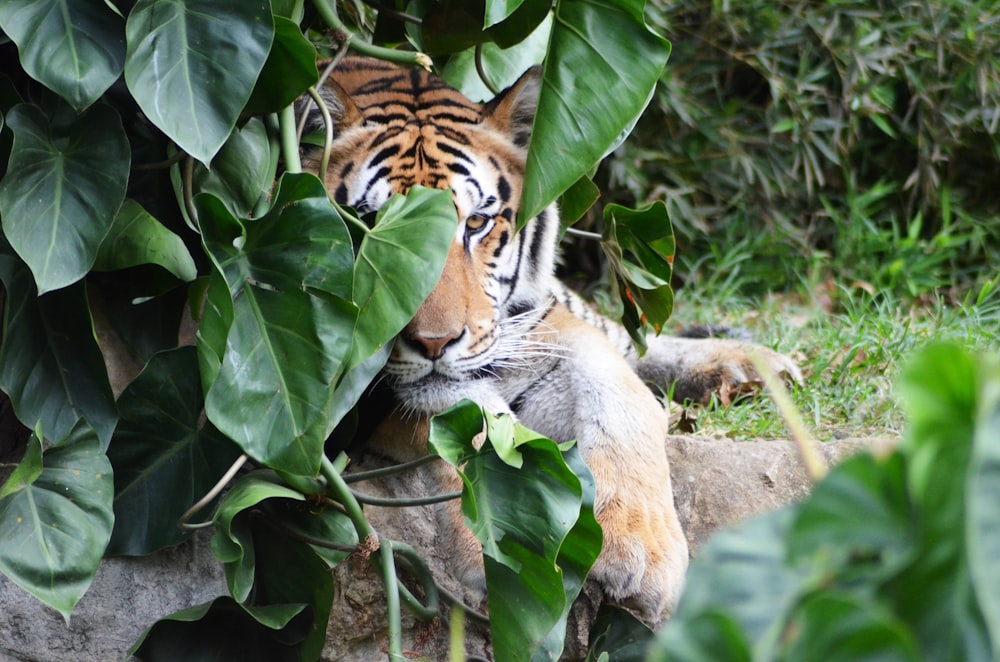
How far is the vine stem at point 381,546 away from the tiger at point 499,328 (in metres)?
0.30

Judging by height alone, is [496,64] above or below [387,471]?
above

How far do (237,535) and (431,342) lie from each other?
56 cm

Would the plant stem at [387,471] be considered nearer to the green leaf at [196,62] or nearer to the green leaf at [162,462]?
the green leaf at [162,462]

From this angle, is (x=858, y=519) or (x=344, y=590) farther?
(x=344, y=590)

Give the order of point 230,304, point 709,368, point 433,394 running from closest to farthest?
point 230,304, point 433,394, point 709,368

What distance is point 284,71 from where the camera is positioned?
5.89ft

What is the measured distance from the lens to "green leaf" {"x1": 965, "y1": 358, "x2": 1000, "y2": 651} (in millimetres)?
505

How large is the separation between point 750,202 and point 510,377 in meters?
3.45

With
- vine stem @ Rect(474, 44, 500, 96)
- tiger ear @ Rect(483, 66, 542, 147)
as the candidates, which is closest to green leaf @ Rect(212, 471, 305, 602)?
vine stem @ Rect(474, 44, 500, 96)

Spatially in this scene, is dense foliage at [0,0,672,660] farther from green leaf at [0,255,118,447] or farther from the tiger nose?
the tiger nose

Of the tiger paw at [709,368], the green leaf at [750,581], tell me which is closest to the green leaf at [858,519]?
the green leaf at [750,581]

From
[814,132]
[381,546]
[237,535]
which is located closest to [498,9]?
[381,546]

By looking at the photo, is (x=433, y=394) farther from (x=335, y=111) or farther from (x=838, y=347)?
(x=838, y=347)

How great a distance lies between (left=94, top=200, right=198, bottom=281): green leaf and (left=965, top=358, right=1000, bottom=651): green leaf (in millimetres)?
1527
